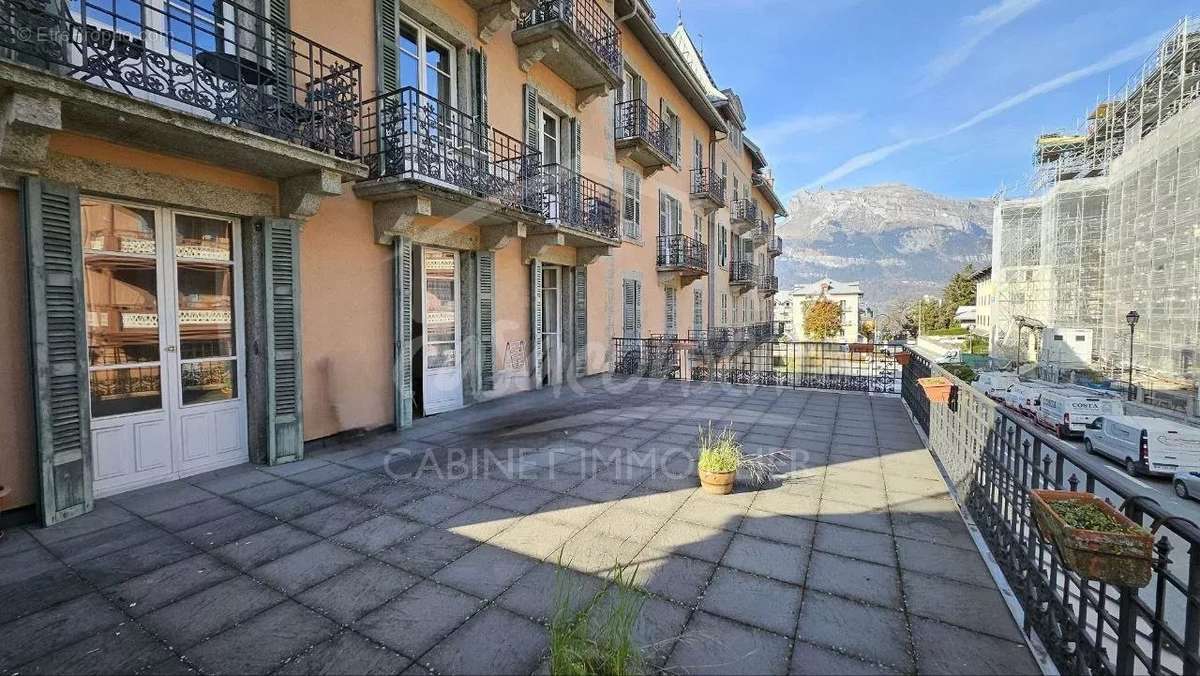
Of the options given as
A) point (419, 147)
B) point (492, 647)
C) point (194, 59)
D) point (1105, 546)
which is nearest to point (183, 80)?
point (194, 59)

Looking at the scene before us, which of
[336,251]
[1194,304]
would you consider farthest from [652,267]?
[1194,304]

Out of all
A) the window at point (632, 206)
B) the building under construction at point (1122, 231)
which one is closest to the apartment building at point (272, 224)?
the window at point (632, 206)

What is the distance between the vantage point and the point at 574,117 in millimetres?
10602

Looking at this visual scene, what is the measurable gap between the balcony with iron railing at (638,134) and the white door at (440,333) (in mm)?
6407

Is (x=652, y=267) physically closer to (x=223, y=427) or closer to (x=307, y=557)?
(x=223, y=427)

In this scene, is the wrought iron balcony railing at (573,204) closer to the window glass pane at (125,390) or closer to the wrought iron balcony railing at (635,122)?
the wrought iron balcony railing at (635,122)

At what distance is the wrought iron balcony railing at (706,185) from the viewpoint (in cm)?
1730

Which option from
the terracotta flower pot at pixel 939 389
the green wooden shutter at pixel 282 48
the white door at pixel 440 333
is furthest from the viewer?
the white door at pixel 440 333

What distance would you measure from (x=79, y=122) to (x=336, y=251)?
2.42 m

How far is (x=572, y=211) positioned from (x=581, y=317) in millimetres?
2465

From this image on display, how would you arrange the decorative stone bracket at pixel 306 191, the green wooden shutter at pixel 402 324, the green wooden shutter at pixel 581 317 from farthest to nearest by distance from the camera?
the green wooden shutter at pixel 581 317 < the green wooden shutter at pixel 402 324 < the decorative stone bracket at pixel 306 191

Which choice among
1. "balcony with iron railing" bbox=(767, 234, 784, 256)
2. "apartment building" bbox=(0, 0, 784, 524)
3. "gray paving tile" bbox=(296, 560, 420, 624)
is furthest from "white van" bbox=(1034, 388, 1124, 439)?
"gray paving tile" bbox=(296, 560, 420, 624)

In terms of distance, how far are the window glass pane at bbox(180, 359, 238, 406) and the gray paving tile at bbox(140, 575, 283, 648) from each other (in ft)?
9.29

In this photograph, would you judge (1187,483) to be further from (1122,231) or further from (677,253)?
(1122,231)
